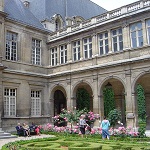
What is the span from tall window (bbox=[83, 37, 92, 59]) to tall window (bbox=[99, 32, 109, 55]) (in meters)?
0.91

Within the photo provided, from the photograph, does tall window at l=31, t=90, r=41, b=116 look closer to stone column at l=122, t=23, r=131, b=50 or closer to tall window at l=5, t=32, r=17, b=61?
tall window at l=5, t=32, r=17, b=61

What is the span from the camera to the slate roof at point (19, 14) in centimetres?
1861

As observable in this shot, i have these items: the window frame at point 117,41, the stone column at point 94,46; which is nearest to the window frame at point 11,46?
the stone column at point 94,46

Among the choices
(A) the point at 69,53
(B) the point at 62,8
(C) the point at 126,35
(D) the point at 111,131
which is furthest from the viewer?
(B) the point at 62,8

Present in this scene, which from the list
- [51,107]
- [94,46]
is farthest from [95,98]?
[51,107]

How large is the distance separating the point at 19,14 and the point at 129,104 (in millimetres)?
11178

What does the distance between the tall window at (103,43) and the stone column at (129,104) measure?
2444mm

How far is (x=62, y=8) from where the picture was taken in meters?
23.6

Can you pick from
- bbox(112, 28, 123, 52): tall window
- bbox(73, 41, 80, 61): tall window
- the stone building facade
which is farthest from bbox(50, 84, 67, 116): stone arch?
bbox(112, 28, 123, 52): tall window

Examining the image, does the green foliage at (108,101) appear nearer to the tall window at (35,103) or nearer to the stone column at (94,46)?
the tall window at (35,103)

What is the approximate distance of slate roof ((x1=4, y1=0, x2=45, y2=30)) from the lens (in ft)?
61.1

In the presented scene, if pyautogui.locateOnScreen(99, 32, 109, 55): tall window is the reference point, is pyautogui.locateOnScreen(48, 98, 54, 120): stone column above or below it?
below

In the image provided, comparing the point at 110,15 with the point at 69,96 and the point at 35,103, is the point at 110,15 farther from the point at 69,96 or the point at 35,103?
the point at 35,103

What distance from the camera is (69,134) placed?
536 inches
